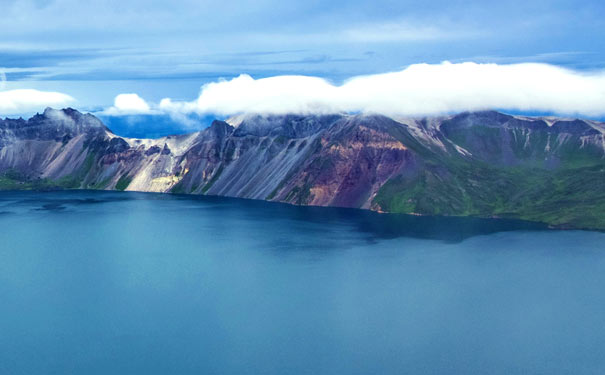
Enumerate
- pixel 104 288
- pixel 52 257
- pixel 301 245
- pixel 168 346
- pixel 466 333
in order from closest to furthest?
pixel 168 346
pixel 466 333
pixel 104 288
pixel 52 257
pixel 301 245

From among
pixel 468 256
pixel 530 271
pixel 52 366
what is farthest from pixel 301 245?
pixel 52 366

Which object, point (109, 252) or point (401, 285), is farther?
point (109, 252)

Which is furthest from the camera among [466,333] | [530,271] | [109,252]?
[109,252]

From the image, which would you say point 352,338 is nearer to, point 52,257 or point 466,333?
point 466,333

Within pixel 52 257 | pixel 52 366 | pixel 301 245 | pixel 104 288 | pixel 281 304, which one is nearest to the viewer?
pixel 52 366

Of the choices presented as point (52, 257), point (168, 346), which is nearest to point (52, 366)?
point (168, 346)

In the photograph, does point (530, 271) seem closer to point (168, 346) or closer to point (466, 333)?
point (466, 333)
